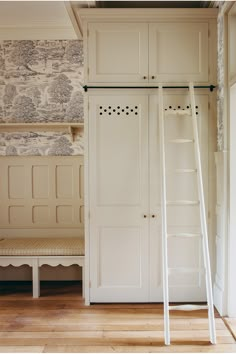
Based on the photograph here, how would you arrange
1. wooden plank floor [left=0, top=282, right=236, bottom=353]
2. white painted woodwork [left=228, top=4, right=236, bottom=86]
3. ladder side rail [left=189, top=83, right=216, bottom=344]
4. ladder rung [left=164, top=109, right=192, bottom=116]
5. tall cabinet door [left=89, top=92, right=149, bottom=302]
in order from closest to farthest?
wooden plank floor [left=0, top=282, right=236, bottom=353] < ladder side rail [left=189, top=83, right=216, bottom=344] < white painted woodwork [left=228, top=4, right=236, bottom=86] < ladder rung [left=164, top=109, right=192, bottom=116] < tall cabinet door [left=89, top=92, right=149, bottom=302]

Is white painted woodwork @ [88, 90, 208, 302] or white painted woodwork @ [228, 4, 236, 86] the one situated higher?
white painted woodwork @ [228, 4, 236, 86]

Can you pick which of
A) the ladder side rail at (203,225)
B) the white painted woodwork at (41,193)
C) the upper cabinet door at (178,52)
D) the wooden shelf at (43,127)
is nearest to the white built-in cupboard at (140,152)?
the upper cabinet door at (178,52)

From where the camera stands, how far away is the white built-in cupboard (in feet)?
11.9

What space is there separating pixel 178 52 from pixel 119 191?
1463mm

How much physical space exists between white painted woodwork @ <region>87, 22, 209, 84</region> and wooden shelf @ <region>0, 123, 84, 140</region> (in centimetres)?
96

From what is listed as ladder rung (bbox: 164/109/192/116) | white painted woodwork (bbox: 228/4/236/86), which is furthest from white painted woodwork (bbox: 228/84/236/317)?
ladder rung (bbox: 164/109/192/116)

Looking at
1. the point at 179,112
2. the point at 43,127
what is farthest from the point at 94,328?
the point at 43,127

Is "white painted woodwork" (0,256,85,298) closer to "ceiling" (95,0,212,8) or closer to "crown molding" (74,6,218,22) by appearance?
"crown molding" (74,6,218,22)

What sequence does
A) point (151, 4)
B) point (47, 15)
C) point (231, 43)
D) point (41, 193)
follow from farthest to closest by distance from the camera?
point (41, 193)
point (47, 15)
point (151, 4)
point (231, 43)

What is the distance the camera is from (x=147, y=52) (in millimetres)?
3619

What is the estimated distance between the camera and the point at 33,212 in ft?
15.3

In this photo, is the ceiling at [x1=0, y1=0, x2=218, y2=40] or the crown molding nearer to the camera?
the crown molding

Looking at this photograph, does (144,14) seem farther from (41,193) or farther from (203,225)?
(41,193)

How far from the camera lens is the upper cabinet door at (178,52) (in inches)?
142
